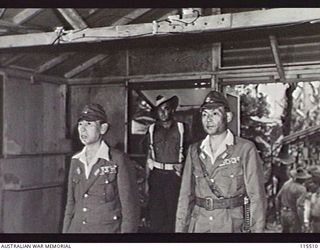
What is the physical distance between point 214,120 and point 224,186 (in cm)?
18

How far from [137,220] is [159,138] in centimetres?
23

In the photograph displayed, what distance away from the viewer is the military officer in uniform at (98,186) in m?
1.36

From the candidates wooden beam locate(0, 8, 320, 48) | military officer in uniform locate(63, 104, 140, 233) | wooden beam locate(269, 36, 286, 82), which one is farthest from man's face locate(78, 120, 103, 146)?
wooden beam locate(269, 36, 286, 82)

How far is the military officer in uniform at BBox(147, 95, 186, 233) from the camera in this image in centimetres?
135

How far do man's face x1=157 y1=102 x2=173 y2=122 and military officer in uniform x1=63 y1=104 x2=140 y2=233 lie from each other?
0.15 metres

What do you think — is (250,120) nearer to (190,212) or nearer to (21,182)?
(190,212)

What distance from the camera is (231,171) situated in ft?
4.38

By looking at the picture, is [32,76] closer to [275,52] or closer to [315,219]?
[275,52]

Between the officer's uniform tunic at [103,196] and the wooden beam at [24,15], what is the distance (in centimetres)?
41

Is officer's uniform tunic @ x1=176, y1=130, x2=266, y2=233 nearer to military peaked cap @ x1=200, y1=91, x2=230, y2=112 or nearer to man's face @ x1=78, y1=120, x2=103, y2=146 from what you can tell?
military peaked cap @ x1=200, y1=91, x2=230, y2=112

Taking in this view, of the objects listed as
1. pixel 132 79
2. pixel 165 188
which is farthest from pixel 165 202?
pixel 132 79

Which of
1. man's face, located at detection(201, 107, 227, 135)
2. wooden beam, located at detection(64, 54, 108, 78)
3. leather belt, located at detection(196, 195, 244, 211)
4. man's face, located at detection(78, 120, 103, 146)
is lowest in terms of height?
leather belt, located at detection(196, 195, 244, 211)

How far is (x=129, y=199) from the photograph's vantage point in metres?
1.36

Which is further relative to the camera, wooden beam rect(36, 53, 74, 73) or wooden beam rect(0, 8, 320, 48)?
wooden beam rect(36, 53, 74, 73)
